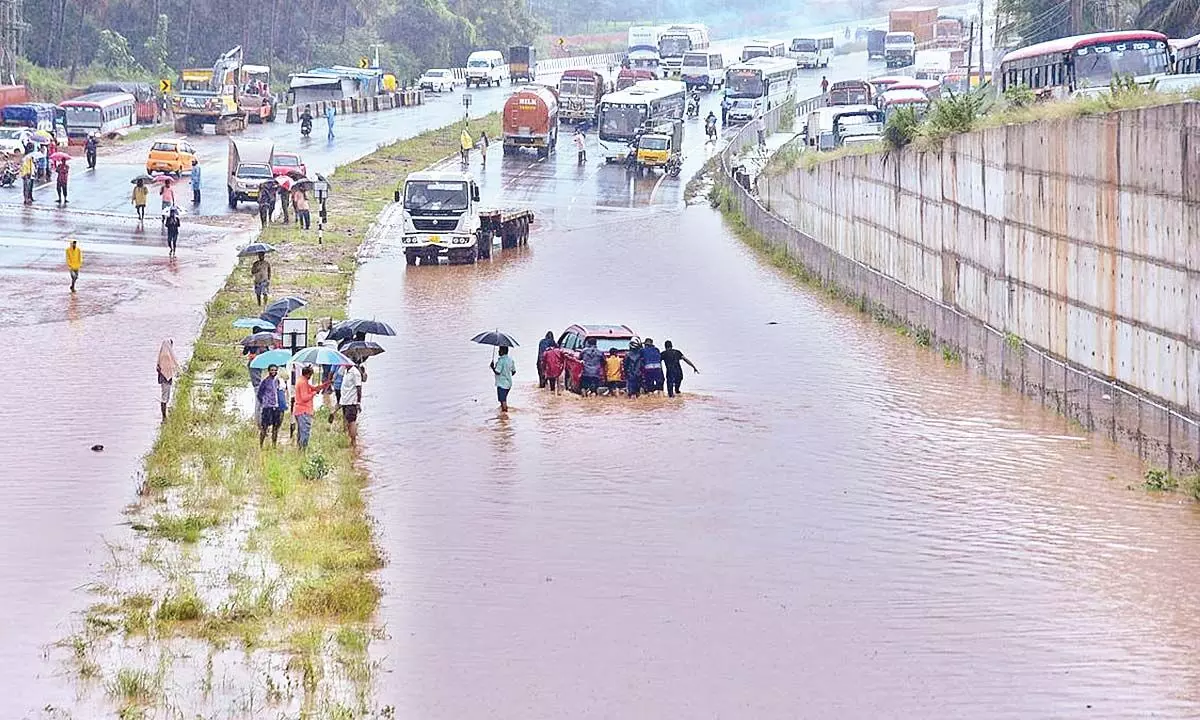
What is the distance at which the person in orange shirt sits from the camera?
81.0 feet

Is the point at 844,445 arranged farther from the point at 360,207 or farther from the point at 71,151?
the point at 71,151

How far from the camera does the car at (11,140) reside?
65688 millimetres

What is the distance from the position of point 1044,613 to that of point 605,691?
5108 millimetres

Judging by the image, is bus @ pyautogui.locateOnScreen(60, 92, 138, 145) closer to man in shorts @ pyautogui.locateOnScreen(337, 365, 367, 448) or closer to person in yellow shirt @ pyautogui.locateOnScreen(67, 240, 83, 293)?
person in yellow shirt @ pyautogui.locateOnScreen(67, 240, 83, 293)

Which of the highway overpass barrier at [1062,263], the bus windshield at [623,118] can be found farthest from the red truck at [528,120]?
the highway overpass barrier at [1062,263]

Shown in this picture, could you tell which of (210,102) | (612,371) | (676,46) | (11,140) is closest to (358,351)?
(612,371)

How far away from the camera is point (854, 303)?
41500mm

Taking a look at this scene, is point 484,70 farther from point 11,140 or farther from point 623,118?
point 11,140

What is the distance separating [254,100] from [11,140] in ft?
62.1

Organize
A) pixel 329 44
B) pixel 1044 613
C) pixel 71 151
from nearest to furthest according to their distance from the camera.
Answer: pixel 1044 613 < pixel 71 151 < pixel 329 44

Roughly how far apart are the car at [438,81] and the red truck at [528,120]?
116 feet

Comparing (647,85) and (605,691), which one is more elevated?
(647,85)

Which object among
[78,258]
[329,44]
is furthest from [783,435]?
[329,44]

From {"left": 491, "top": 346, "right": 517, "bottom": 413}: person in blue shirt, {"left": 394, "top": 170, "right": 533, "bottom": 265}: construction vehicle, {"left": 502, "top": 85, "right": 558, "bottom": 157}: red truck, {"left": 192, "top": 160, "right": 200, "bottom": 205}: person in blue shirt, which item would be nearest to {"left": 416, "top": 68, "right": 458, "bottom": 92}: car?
{"left": 502, "top": 85, "right": 558, "bottom": 157}: red truck
